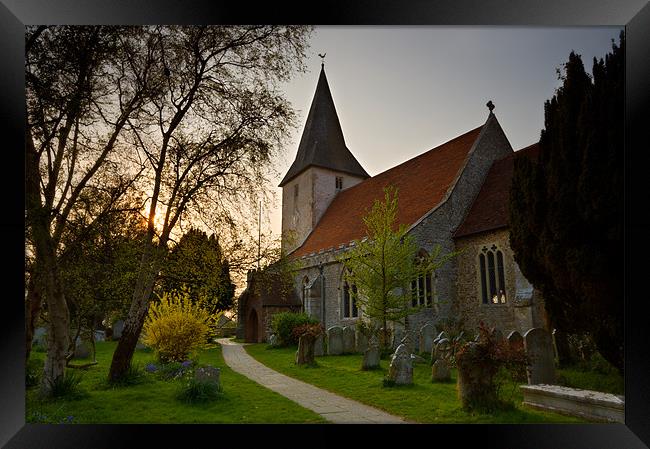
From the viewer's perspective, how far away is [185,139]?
8125mm

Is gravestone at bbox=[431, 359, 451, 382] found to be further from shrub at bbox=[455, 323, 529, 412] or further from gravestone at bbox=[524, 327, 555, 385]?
shrub at bbox=[455, 323, 529, 412]

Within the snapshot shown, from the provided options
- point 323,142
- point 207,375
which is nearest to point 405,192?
point 323,142

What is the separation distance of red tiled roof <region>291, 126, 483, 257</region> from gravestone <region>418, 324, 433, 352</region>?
3.47m

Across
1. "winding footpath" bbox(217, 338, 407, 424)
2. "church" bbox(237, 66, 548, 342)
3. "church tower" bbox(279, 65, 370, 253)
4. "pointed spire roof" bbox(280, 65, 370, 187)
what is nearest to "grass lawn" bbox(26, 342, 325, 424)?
"winding footpath" bbox(217, 338, 407, 424)

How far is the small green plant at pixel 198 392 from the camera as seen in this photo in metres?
→ 6.37

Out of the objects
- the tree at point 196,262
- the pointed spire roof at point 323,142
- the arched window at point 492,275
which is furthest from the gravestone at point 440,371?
the pointed spire roof at point 323,142

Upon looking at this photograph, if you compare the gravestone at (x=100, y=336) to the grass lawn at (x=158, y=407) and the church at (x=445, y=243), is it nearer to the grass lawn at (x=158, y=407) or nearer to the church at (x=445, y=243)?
the church at (x=445, y=243)

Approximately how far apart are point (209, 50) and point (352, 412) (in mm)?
6622

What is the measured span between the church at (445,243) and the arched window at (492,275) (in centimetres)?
3

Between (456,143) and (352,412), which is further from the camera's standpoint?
(456,143)

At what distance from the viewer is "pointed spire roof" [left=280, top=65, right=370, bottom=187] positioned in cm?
2236

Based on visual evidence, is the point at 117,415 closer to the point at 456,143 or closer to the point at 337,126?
the point at 456,143

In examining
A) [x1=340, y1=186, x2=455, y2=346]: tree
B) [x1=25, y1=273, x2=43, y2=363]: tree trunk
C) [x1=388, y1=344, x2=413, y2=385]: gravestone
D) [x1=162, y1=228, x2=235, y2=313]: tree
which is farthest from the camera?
[x1=340, y1=186, x2=455, y2=346]: tree

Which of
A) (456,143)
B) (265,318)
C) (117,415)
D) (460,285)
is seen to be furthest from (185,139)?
(265,318)
